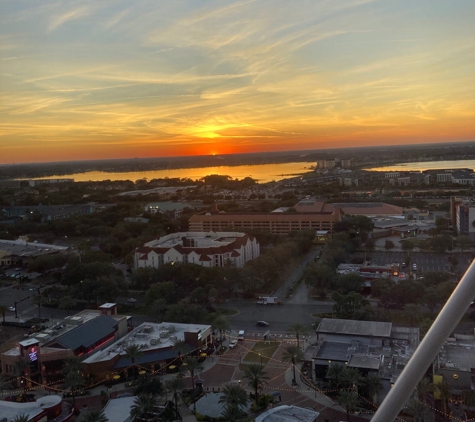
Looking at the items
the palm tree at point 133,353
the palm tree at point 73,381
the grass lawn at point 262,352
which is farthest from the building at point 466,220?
the palm tree at point 73,381

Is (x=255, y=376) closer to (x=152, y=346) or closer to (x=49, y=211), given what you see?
(x=152, y=346)

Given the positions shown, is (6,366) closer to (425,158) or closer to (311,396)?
(311,396)

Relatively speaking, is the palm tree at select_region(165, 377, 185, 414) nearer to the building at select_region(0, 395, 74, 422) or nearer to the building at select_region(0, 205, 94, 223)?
the building at select_region(0, 395, 74, 422)

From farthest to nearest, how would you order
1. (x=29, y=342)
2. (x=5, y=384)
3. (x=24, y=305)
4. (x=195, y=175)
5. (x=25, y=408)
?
(x=195, y=175), (x=24, y=305), (x=29, y=342), (x=5, y=384), (x=25, y=408)

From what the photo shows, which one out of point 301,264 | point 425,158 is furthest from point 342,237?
point 425,158

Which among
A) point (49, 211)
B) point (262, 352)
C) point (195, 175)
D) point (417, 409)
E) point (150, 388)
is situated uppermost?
point (195, 175)

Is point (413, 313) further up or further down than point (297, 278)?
further up

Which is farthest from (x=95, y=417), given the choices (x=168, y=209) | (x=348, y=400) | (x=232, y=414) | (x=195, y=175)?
(x=195, y=175)
